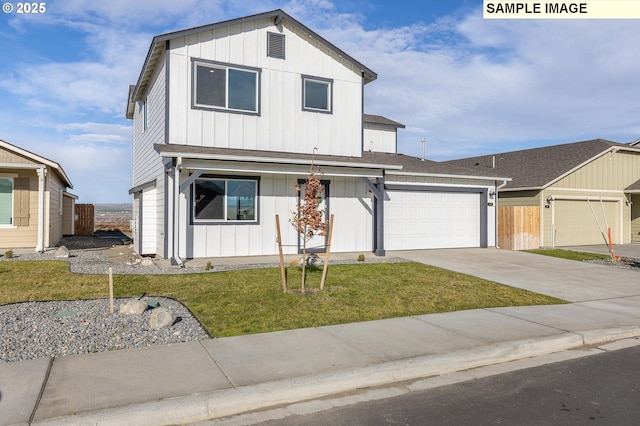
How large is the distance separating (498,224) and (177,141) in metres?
13.5

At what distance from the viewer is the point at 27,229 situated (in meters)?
15.8

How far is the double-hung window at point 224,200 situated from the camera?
1347cm

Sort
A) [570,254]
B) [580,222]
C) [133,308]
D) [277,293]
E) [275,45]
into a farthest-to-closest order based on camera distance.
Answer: [580,222], [570,254], [275,45], [277,293], [133,308]

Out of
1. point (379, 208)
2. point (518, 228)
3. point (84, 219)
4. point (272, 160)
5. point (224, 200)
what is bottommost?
point (518, 228)

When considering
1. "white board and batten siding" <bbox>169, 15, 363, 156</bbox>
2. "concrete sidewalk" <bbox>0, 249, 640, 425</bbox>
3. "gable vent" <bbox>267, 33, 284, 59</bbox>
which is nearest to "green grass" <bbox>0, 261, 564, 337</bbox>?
"concrete sidewalk" <bbox>0, 249, 640, 425</bbox>

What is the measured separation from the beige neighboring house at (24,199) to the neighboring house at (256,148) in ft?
10.7

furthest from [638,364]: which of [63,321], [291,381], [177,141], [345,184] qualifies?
[177,141]

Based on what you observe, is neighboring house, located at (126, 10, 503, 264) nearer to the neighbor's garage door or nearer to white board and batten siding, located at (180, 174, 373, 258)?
white board and batten siding, located at (180, 174, 373, 258)

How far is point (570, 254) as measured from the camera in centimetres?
1786

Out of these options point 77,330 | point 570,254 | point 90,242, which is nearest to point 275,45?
point 77,330

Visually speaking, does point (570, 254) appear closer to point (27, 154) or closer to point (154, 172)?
point (154, 172)

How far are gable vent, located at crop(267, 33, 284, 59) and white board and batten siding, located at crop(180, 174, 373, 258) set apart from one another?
388cm

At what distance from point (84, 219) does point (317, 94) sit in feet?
59.6

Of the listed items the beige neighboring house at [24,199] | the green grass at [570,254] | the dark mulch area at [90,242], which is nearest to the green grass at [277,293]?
the beige neighboring house at [24,199]
